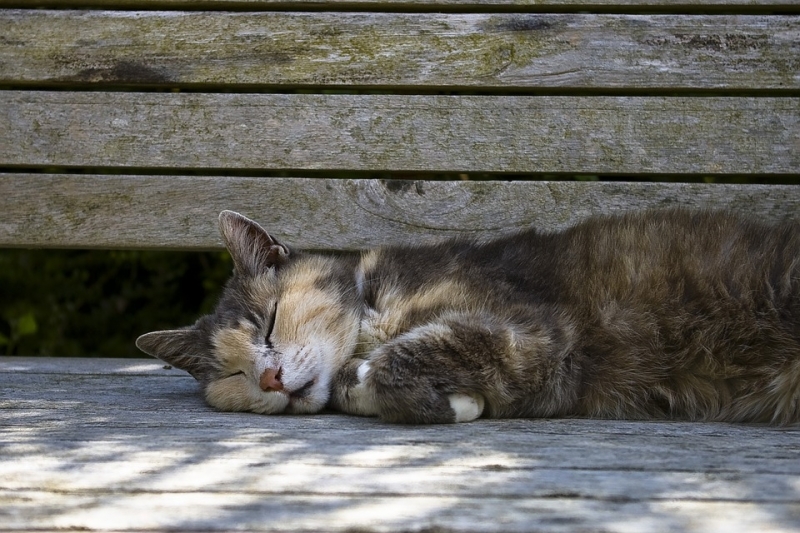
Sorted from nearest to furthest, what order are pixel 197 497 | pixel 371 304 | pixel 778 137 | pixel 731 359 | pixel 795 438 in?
pixel 197 497, pixel 795 438, pixel 731 359, pixel 371 304, pixel 778 137

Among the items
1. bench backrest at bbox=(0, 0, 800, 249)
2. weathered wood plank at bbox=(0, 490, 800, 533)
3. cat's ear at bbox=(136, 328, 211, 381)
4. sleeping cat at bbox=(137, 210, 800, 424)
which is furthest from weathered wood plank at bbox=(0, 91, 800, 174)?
weathered wood plank at bbox=(0, 490, 800, 533)

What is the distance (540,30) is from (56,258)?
10.1ft

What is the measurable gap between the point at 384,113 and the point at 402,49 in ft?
0.86

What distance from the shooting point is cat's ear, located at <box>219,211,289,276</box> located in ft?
9.20

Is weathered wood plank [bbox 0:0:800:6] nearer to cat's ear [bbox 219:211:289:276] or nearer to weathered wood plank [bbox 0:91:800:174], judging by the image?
weathered wood plank [bbox 0:91:800:174]

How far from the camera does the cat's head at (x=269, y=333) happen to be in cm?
253

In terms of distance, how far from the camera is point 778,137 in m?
3.20

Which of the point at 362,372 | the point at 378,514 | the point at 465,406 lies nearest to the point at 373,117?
the point at 362,372

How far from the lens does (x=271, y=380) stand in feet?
8.14

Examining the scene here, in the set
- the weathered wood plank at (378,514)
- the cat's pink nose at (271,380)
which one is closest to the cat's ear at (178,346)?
the cat's pink nose at (271,380)

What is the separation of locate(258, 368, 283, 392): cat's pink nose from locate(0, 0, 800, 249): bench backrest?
935mm

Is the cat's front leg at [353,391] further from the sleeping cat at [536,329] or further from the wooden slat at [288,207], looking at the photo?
the wooden slat at [288,207]

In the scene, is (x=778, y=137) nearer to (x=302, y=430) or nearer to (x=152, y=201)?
(x=302, y=430)

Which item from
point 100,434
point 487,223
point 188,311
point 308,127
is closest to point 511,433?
point 100,434
